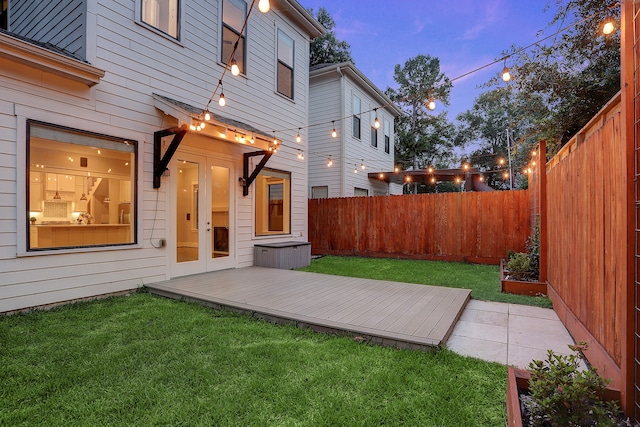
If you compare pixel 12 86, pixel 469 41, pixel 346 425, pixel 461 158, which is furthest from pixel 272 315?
pixel 469 41

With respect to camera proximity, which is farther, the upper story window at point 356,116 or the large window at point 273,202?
the upper story window at point 356,116

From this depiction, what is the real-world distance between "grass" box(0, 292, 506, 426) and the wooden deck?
0.18 m

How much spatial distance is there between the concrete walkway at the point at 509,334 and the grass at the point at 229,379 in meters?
0.32

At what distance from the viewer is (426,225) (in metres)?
8.46

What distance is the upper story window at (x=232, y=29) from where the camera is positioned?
6.24 m

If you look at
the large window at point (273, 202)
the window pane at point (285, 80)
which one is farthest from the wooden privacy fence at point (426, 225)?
the window pane at point (285, 80)

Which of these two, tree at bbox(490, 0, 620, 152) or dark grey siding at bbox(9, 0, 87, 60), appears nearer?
dark grey siding at bbox(9, 0, 87, 60)

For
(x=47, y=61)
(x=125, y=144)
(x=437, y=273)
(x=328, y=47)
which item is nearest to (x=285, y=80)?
(x=125, y=144)

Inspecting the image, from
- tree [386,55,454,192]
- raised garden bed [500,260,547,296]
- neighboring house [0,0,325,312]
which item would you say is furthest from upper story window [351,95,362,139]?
raised garden bed [500,260,547,296]

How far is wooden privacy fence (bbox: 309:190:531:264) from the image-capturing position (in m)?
7.50

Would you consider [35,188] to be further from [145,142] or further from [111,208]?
[145,142]

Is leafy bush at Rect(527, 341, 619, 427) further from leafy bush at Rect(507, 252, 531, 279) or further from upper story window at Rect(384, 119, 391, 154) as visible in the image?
upper story window at Rect(384, 119, 391, 154)

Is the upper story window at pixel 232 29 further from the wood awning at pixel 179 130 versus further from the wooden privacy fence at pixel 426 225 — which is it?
the wooden privacy fence at pixel 426 225

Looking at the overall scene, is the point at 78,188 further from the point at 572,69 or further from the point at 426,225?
the point at 572,69
